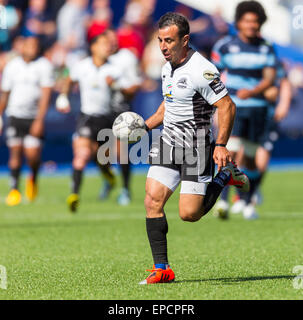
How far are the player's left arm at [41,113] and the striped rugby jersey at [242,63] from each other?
11.6 feet

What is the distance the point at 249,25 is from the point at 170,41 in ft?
15.9

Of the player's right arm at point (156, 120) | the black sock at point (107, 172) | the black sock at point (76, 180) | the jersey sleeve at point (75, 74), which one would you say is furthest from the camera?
the black sock at point (107, 172)

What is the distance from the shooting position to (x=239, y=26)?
36.3 ft

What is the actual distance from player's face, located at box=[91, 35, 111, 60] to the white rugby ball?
594cm

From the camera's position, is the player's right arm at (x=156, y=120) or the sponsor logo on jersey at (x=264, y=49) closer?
the player's right arm at (x=156, y=120)

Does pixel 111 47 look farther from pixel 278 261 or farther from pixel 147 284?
pixel 147 284

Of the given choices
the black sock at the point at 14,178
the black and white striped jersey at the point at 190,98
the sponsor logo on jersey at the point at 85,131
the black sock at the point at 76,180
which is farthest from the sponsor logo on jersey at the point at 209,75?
the black sock at the point at 14,178

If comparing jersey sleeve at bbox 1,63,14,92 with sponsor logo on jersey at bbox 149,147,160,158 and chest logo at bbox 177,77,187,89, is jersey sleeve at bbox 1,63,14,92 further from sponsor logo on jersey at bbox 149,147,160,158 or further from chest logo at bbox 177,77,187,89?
chest logo at bbox 177,77,187,89

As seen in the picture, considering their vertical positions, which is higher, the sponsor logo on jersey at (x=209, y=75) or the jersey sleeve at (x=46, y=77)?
the sponsor logo on jersey at (x=209, y=75)

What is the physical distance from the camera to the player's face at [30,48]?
13.7 m

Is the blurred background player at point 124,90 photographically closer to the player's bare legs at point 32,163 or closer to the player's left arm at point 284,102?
the player's bare legs at point 32,163

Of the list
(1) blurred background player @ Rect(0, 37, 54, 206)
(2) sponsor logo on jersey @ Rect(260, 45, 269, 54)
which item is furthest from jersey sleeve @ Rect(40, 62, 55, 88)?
(2) sponsor logo on jersey @ Rect(260, 45, 269, 54)
